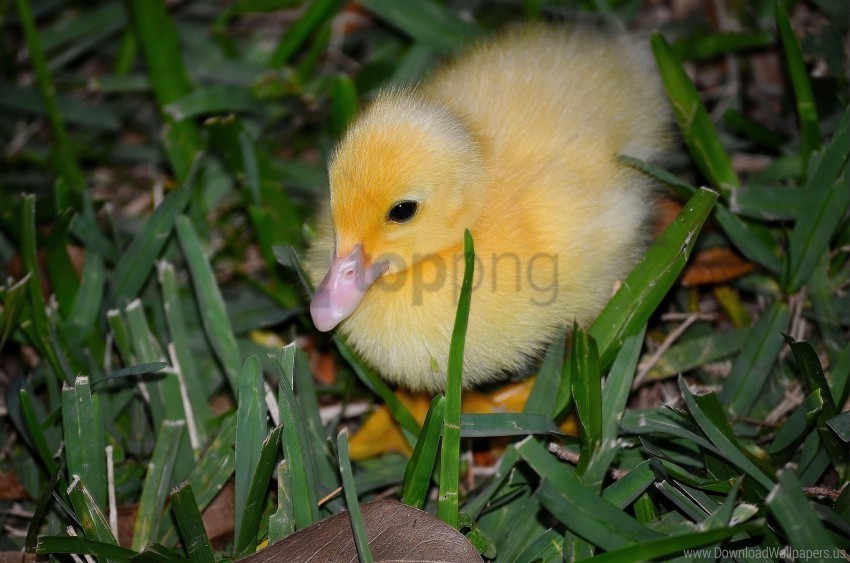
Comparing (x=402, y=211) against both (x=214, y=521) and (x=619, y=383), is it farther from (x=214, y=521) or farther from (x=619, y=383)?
(x=214, y=521)

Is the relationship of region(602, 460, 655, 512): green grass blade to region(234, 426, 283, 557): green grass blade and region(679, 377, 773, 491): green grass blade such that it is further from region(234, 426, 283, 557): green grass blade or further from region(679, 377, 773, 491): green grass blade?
region(234, 426, 283, 557): green grass blade

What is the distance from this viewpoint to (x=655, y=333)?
230 cm

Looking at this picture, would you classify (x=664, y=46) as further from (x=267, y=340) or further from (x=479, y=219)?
(x=267, y=340)

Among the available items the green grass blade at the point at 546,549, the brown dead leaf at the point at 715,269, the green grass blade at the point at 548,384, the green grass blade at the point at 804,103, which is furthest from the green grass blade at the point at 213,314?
the green grass blade at the point at 804,103

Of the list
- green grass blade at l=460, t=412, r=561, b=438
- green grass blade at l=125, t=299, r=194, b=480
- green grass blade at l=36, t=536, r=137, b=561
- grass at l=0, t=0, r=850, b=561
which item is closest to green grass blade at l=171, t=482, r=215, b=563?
grass at l=0, t=0, r=850, b=561

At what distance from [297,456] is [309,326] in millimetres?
653

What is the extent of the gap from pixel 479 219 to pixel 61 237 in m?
1.25

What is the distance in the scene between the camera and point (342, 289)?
1.83 metres

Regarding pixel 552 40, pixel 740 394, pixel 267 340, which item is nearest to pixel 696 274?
pixel 740 394

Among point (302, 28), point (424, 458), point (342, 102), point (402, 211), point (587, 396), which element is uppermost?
point (302, 28)

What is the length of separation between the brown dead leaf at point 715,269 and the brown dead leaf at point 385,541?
3.56 ft

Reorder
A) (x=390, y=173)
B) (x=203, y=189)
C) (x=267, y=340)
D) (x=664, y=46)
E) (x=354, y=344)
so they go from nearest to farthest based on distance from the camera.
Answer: (x=390, y=173), (x=354, y=344), (x=664, y=46), (x=267, y=340), (x=203, y=189)

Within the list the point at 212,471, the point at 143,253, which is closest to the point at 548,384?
the point at 212,471

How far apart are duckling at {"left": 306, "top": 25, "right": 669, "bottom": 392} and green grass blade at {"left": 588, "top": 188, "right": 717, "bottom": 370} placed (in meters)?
0.07
